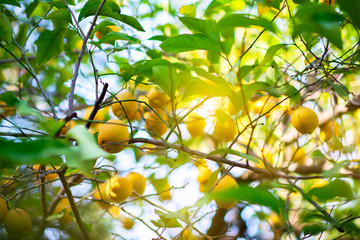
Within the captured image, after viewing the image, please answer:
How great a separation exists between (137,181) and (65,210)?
23 cm

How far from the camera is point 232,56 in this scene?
1.22 m

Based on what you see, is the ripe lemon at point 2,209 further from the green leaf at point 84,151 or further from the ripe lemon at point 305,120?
the ripe lemon at point 305,120

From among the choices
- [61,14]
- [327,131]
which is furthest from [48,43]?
[327,131]

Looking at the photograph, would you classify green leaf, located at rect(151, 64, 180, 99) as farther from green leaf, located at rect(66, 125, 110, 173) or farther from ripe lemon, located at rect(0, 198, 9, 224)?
ripe lemon, located at rect(0, 198, 9, 224)

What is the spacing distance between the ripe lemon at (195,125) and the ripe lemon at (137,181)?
0.75 feet

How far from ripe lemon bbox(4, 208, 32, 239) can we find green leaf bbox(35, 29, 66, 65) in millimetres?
420

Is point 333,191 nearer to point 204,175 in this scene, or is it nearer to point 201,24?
point 201,24

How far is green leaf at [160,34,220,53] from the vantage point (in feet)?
A: 1.75

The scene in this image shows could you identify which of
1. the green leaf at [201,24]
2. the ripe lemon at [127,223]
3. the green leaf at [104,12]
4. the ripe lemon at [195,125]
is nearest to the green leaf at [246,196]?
the green leaf at [201,24]

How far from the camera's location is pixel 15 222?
2.27 feet

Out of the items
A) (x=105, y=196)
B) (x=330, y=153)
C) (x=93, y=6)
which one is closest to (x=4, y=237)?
(x=105, y=196)

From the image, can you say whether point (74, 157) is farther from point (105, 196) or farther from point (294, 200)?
point (294, 200)

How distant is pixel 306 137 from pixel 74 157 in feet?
3.10

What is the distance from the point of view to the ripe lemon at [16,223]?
69 cm
